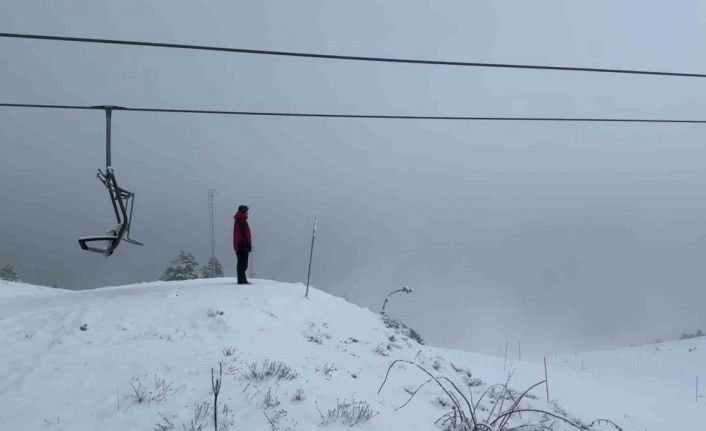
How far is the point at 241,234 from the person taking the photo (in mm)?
13805

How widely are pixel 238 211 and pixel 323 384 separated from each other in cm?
724

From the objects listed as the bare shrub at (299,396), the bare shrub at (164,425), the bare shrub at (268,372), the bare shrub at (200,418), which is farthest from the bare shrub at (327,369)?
the bare shrub at (164,425)

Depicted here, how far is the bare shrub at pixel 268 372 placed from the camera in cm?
727

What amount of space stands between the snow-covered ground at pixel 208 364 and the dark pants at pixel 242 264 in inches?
27.7

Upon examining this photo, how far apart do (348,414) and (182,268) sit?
36917 mm

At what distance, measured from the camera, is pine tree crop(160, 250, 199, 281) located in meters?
40.2

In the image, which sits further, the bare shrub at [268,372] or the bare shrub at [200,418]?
the bare shrub at [268,372]

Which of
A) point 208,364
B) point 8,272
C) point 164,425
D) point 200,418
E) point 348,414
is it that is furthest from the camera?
point 8,272

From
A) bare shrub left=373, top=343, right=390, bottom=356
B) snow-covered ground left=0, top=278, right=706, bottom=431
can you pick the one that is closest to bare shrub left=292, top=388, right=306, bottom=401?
snow-covered ground left=0, top=278, right=706, bottom=431

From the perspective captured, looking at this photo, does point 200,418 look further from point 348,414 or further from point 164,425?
point 348,414

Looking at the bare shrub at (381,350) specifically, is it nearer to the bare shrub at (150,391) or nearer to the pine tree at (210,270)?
the bare shrub at (150,391)

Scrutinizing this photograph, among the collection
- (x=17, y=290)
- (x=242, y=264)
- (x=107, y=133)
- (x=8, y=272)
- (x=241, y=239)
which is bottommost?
(x=8, y=272)

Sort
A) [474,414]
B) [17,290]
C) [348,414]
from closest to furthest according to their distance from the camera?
[474,414] → [348,414] → [17,290]

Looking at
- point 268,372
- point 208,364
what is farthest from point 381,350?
point 208,364
